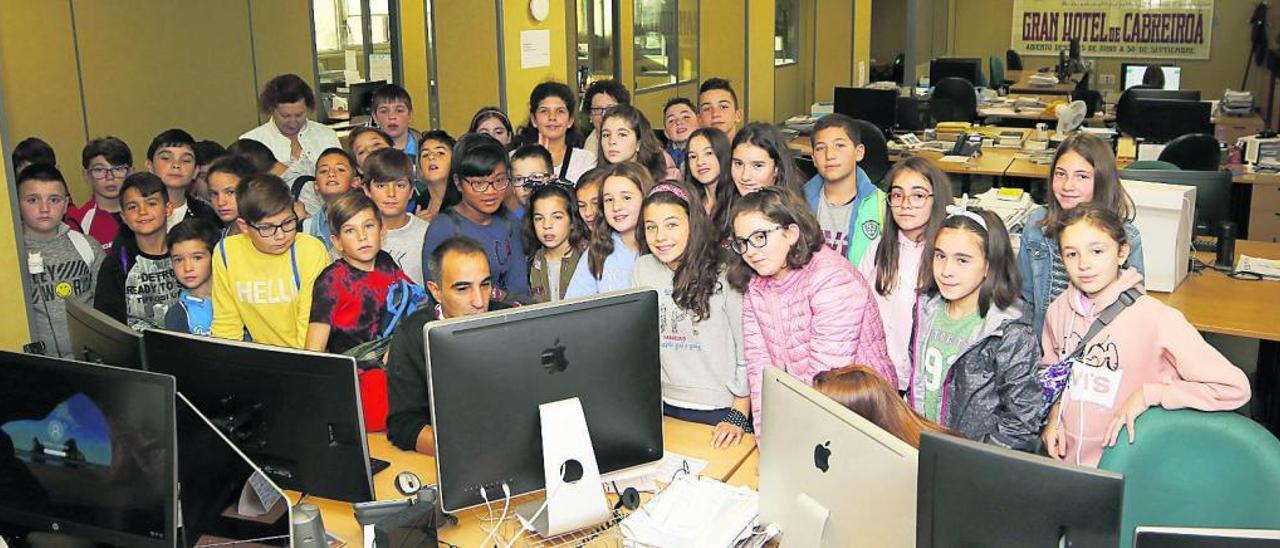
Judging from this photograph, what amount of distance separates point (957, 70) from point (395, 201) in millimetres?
9125

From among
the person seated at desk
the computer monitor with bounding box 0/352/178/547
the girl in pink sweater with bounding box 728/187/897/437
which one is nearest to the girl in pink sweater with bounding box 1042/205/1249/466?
the girl in pink sweater with bounding box 728/187/897/437

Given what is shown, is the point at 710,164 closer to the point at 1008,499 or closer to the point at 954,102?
the point at 1008,499

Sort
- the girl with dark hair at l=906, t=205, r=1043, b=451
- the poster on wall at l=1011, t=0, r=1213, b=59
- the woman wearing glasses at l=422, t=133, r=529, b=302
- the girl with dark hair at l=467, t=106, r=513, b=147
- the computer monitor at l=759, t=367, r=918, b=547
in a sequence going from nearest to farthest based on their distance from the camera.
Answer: the computer monitor at l=759, t=367, r=918, b=547, the girl with dark hair at l=906, t=205, r=1043, b=451, the woman wearing glasses at l=422, t=133, r=529, b=302, the girl with dark hair at l=467, t=106, r=513, b=147, the poster on wall at l=1011, t=0, r=1213, b=59

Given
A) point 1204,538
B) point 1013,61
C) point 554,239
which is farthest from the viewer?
point 1013,61

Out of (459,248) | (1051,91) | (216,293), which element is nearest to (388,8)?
(216,293)

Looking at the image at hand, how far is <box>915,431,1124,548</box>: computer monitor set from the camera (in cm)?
168

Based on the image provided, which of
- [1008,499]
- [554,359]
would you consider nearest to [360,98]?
[554,359]

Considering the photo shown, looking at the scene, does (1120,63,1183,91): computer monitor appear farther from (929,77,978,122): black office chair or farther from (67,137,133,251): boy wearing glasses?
(67,137,133,251): boy wearing glasses

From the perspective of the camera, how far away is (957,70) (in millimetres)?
11992

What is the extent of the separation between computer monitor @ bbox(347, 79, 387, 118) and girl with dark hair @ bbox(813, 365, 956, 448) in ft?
18.3

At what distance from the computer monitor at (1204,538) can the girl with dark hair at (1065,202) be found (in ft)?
8.74

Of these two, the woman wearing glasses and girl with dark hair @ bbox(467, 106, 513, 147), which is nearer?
the woman wearing glasses

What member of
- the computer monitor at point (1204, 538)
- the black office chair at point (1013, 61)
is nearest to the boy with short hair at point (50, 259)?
the computer monitor at point (1204, 538)

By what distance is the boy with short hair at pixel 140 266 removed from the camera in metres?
4.07
